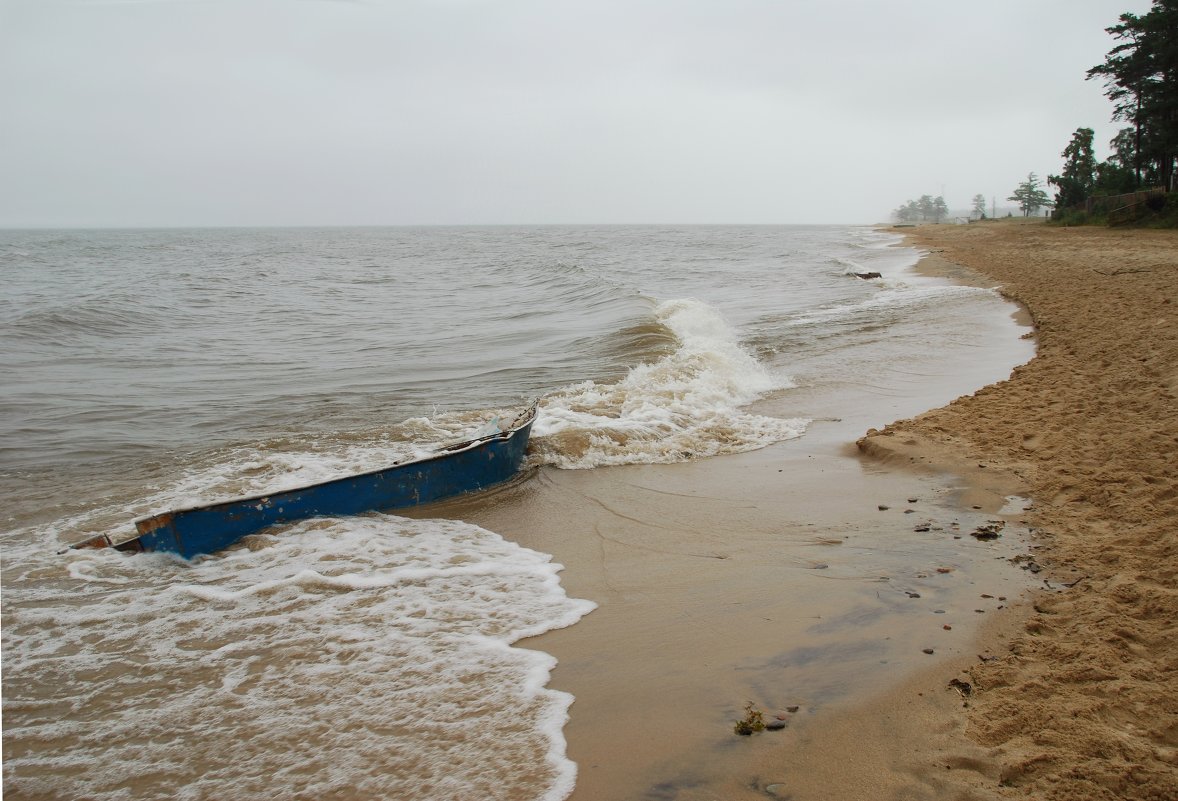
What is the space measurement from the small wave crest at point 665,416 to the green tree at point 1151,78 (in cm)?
3134

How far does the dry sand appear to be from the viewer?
8.31 ft

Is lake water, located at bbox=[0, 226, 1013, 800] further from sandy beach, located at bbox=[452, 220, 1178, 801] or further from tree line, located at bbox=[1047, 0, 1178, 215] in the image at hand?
tree line, located at bbox=[1047, 0, 1178, 215]

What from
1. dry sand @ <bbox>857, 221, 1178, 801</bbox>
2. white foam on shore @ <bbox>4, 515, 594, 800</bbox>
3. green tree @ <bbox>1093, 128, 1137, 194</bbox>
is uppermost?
green tree @ <bbox>1093, 128, 1137, 194</bbox>

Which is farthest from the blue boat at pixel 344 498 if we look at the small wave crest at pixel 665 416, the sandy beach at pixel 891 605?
the small wave crest at pixel 665 416

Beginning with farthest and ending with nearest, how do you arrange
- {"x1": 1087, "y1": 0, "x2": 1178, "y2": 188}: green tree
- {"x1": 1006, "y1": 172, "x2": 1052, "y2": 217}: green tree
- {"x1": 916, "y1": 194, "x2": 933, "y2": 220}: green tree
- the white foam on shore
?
{"x1": 916, "y1": 194, "x2": 933, "y2": 220}: green tree
{"x1": 1006, "y1": 172, "x2": 1052, "y2": 217}: green tree
{"x1": 1087, "y1": 0, "x2": 1178, "y2": 188}: green tree
the white foam on shore

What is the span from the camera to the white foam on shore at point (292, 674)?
113 inches

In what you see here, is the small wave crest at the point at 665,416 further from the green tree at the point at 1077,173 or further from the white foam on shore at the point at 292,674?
the green tree at the point at 1077,173

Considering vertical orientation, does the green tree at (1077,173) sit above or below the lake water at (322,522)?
above

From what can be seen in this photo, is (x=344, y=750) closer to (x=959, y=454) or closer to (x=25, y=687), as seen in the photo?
(x=25, y=687)

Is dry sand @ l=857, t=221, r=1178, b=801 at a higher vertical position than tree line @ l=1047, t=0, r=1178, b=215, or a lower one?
lower

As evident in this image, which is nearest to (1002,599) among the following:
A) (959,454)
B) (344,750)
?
(959,454)

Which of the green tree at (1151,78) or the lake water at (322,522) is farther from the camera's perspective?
the green tree at (1151,78)

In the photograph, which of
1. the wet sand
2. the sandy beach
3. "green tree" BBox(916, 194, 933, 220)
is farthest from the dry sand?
"green tree" BBox(916, 194, 933, 220)

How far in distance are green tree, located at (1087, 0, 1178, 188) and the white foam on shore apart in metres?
38.1
